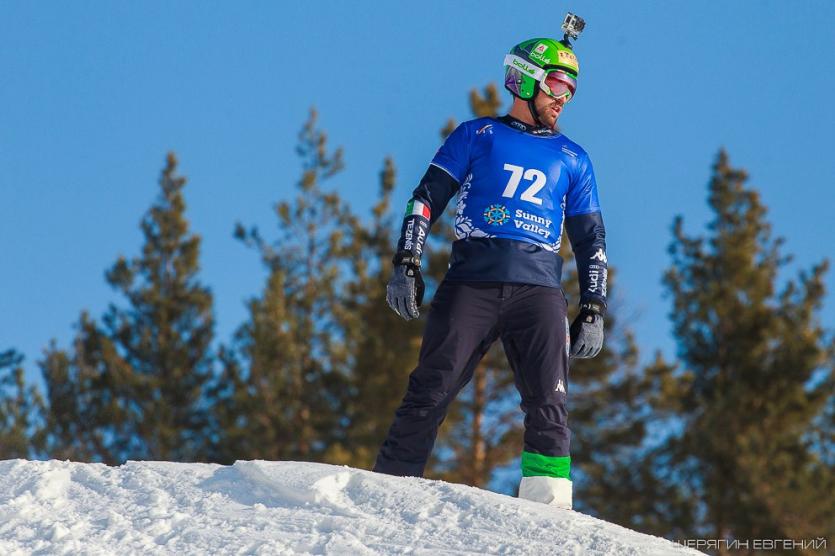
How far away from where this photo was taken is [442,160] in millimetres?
5734

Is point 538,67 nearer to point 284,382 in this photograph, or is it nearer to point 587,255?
point 587,255

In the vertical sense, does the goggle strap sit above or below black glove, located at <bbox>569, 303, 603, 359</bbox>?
above

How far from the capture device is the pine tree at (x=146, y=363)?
25.3m

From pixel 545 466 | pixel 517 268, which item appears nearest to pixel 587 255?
pixel 517 268

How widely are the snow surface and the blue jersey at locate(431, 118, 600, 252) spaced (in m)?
1.30

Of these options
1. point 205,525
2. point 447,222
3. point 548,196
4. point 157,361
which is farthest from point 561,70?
point 157,361

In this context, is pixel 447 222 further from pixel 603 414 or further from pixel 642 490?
pixel 642 490

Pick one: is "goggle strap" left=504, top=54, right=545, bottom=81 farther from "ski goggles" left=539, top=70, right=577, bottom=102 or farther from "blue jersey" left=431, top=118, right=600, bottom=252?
"blue jersey" left=431, top=118, right=600, bottom=252

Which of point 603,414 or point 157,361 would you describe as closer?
point 603,414

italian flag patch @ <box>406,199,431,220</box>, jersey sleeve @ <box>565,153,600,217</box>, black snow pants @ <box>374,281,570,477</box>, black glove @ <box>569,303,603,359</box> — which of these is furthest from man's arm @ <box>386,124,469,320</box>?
black glove @ <box>569,303,603,359</box>

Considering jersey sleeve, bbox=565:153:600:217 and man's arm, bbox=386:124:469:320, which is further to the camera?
jersey sleeve, bbox=565:153:600:217

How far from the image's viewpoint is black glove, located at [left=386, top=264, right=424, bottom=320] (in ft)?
17.8

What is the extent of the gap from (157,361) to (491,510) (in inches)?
876

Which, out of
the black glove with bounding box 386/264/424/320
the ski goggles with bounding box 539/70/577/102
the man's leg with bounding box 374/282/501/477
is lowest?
the man's leg with bounding box 374/282/501/477
